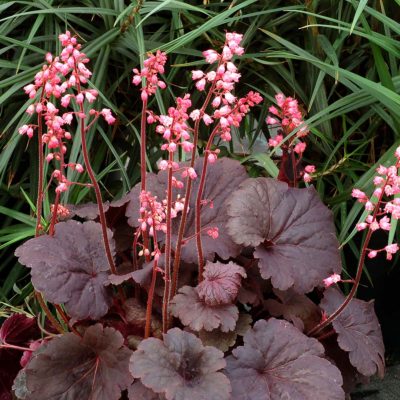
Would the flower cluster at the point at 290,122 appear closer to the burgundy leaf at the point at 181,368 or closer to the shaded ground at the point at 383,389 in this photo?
the burgundy leaf at the point at 181,368

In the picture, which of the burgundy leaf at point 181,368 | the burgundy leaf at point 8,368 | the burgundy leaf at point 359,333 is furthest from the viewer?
the burgundy leaf at point 8,368

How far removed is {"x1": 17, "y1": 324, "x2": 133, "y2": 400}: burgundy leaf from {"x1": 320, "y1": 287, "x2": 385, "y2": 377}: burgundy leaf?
0.44m

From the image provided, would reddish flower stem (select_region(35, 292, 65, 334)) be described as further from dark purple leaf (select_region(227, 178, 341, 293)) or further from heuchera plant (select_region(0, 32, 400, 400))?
dark purple leaf (select_region(227, 178, 341, 293))

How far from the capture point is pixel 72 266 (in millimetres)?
1296

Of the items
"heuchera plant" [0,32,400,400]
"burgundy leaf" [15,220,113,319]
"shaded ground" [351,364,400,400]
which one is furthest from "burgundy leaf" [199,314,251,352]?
"shaded ground" [351,364,400,400]

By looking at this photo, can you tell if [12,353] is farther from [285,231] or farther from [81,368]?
[285,231]

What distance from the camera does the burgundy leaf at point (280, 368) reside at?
114 cm

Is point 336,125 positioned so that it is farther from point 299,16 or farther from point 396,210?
point 396,210

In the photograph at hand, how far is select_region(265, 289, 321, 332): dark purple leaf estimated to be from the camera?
4.50ft

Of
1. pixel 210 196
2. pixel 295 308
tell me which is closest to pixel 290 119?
pixel 210 196

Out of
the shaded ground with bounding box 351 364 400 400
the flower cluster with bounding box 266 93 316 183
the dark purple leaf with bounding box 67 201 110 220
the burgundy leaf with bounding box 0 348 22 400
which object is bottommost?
the shaded ground with bounding box 351 364 400 400

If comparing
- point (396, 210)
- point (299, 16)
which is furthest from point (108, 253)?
point (299, 16)

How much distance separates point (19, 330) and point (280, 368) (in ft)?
2.17

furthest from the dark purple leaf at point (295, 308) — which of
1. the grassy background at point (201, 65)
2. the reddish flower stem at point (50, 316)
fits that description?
the reddish flower stem at point (50, 316)
